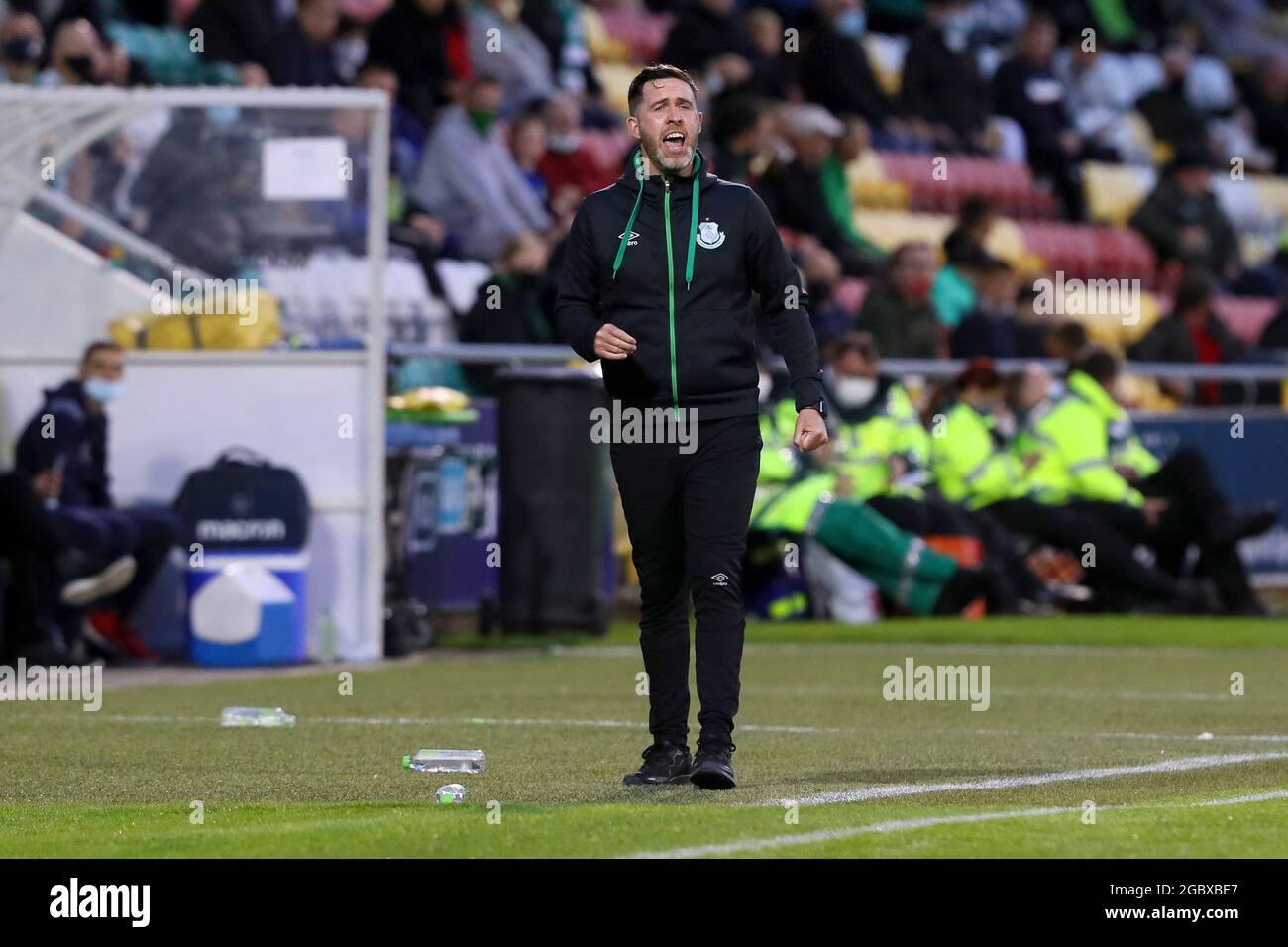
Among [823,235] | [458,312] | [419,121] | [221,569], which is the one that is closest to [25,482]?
[221,569]

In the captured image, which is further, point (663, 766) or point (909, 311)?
point (909, 311)

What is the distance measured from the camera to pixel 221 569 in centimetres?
1492

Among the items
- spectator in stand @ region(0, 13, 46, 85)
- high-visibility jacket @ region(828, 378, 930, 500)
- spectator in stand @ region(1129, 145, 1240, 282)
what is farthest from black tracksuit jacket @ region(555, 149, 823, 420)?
spectator in stand @ region(1129, 145, 1240, 282)

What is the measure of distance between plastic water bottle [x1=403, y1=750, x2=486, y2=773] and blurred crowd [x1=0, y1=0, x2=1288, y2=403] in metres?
6.93

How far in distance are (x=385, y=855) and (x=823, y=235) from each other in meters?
16.8

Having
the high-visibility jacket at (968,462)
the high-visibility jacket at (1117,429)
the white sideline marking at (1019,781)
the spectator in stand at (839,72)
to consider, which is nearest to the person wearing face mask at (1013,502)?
the high-visibility jacket at (968,462)

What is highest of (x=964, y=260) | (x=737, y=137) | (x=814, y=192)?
(x=737, y=137)

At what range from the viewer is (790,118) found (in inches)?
919

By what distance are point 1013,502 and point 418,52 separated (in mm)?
5763

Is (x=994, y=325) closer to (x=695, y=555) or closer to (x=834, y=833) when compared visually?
(x=695, y=555)

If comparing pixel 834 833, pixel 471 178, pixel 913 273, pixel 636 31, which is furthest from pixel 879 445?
pixel 834 833

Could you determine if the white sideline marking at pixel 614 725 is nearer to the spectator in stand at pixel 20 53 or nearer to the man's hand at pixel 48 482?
the man's hand at pixel 48 482

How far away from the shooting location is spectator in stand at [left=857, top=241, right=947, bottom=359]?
67.8ft

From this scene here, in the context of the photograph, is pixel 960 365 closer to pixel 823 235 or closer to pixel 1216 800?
pixel 823 235
